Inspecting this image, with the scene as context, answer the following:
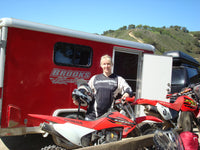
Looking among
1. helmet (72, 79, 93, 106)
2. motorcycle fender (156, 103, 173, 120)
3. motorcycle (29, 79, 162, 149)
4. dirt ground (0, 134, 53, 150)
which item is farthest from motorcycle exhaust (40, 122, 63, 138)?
dirt ground (0, 134, 53, 150)

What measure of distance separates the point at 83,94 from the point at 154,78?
3.24 metres

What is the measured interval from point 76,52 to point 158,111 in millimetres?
2115

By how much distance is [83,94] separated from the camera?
2.86 m

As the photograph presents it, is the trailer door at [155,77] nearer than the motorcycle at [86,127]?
No

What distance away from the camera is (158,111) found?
3.50 meters

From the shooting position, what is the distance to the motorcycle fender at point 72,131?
2412mm

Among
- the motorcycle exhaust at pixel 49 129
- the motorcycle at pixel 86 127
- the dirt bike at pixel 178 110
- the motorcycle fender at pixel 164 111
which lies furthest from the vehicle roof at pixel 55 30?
the motorcycle exhaust at pixel 49 129

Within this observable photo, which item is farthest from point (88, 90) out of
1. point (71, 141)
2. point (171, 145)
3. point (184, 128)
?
point (184, 128)

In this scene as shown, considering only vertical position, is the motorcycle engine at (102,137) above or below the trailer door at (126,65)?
below

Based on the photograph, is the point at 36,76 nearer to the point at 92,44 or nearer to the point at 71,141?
the point at 92,44

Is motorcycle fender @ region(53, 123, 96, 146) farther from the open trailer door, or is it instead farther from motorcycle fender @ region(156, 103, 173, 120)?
the open trailer door

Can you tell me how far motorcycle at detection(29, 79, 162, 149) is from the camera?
2.43 metres

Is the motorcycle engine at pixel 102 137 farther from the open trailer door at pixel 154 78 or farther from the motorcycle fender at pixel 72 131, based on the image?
the open trailer door at pixel 154 78

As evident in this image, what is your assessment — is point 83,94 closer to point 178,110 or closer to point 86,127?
point 86,127
